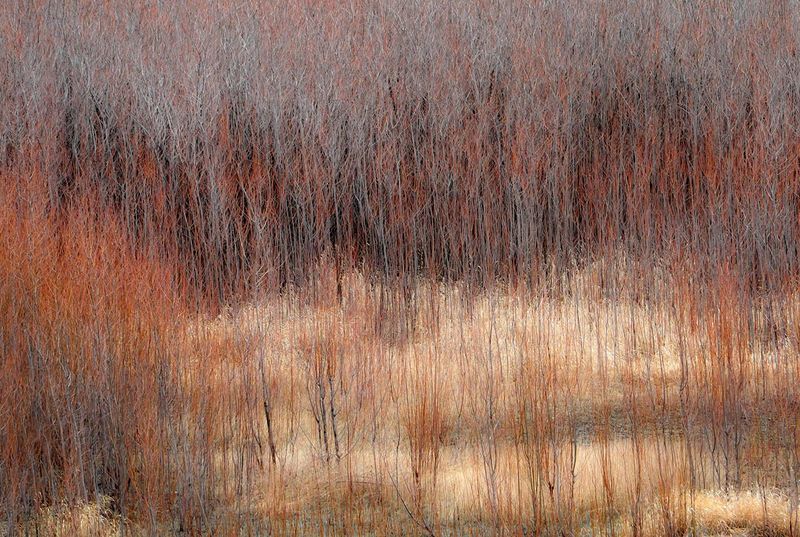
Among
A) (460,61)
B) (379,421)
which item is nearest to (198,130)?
(460,61)

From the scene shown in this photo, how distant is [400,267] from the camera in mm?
7047

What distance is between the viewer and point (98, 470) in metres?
4.80

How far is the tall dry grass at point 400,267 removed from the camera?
4516 millimetres

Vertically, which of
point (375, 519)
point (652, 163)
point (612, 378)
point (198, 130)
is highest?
point (198, 130)

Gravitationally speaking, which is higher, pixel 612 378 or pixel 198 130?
pixel 198 130

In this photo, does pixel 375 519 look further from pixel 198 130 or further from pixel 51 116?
pixel 51 116

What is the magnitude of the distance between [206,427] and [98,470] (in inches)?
27.4

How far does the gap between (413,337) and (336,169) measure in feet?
5.54

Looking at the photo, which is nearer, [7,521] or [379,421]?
[7,521]

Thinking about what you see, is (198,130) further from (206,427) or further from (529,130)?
(206,427)

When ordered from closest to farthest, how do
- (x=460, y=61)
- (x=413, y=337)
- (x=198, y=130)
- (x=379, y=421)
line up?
1. (x=379, y=421)
2. (x=413, y=337)
3. (x=198, y=130)
4. (x=460, y=61)

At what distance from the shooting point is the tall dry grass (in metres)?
4.52

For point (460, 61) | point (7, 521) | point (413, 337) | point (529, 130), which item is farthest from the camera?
point (460, 61)

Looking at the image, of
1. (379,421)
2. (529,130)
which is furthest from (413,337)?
(529,130)
